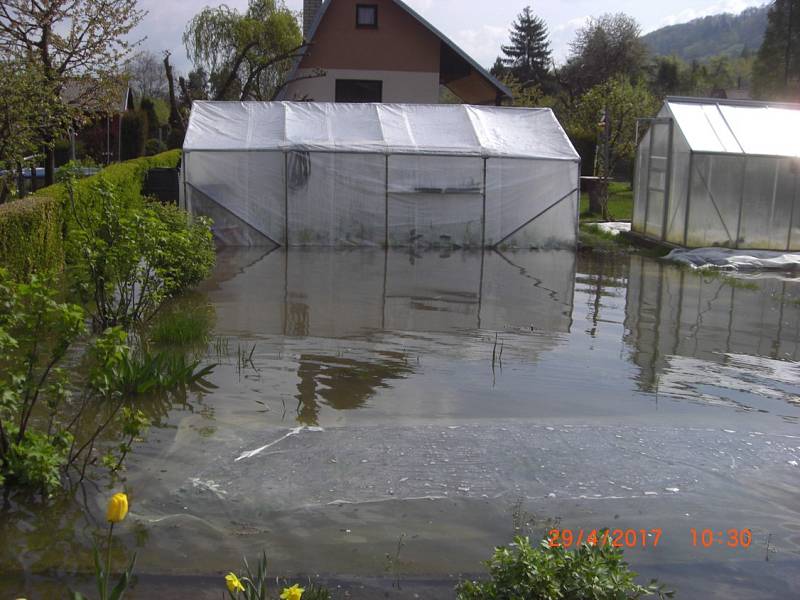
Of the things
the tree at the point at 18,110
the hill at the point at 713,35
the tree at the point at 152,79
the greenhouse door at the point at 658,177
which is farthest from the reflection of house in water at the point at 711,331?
the hill at the point at 713,35

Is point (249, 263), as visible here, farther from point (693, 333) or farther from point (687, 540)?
point (687, 540)

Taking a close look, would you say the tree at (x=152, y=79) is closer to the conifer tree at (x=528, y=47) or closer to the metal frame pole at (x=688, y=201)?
the conifer tree at (x=528, y=47)

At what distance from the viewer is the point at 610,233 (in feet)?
65.1

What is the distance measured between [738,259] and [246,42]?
2517cm

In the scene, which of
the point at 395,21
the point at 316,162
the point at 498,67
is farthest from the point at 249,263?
the point at 498,67

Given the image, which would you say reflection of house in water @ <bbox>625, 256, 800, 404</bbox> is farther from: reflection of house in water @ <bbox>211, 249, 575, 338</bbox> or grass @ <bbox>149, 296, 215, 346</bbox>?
grass @ <bbox>149, 296, 215, 346</bbox>

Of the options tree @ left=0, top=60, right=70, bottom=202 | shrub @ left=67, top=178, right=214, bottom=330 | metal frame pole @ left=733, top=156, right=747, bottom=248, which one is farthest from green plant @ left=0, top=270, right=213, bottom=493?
metal frame pole @ left=733, top=156, right=747, bottom=248

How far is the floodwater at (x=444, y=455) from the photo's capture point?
4105mm

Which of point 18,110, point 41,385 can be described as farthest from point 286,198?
point 41,385

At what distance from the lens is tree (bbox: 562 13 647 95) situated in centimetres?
5469

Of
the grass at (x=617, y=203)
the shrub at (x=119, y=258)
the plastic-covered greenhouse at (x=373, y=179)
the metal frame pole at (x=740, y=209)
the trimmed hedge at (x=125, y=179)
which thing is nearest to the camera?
the shrub at (x=119, y=258)

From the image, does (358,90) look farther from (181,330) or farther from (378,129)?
(181,330)
